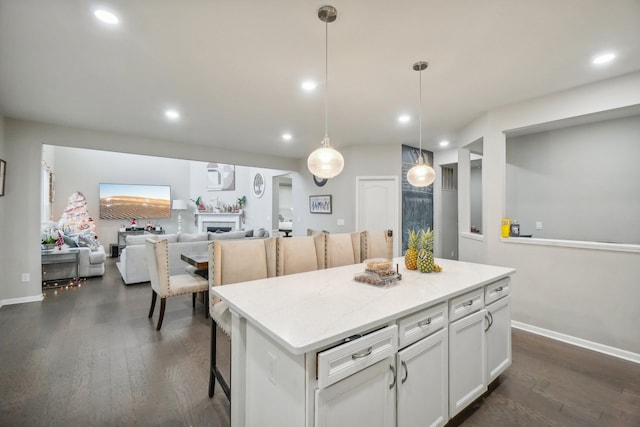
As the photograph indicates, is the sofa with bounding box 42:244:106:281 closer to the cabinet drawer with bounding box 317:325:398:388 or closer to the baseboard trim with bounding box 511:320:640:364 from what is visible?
the cabinet drawer with bounding box 317:325:398:388

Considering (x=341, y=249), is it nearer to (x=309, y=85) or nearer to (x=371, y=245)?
(x=371, y=245)

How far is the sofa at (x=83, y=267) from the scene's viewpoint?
4.77m

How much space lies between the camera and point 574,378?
2184mm

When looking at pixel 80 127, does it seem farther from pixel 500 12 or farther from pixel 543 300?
pixel 543 300

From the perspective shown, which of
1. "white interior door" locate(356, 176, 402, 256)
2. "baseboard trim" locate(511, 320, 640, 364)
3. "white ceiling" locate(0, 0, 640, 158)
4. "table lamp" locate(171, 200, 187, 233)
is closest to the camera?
"white ceiling" locate(0, 0, 640, 158)

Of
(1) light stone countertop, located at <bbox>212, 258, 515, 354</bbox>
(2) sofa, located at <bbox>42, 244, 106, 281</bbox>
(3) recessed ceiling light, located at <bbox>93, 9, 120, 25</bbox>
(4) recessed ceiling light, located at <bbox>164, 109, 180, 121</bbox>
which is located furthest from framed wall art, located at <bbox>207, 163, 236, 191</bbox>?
(1) light stone countertop, located at <bbox>212, 258, 515, 354</bbox>

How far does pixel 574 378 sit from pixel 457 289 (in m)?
1.57

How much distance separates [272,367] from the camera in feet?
3.84

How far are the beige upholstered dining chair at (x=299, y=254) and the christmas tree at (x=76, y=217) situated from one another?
6501 millimetres

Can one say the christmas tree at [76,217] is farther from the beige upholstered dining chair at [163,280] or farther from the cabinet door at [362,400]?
the cabinet door at [362,400]

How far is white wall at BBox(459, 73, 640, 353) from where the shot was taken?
2523 mm

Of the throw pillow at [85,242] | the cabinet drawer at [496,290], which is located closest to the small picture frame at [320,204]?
the cabinet drawer at [496,290]

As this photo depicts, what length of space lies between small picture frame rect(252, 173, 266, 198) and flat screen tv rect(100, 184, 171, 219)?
2725mm

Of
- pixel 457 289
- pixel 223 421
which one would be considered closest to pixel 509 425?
pixel 457 289
